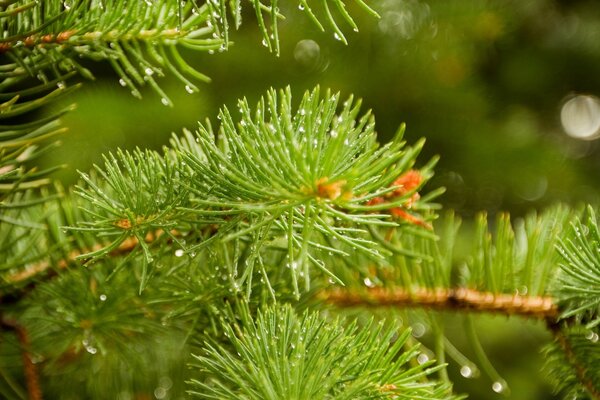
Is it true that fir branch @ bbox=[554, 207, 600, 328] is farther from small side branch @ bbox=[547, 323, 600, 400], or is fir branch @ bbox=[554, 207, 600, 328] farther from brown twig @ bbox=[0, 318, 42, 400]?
brown twig @ bbox=[0, 318, 42, 400]

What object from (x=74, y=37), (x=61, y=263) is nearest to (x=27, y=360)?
(x=61, y=263)

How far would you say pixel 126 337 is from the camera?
0.58m

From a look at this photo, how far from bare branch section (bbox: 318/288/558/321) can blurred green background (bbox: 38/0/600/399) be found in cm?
74

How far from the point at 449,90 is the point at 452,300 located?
3.22 ft

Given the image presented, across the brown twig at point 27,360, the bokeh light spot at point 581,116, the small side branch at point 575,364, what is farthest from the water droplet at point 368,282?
the bokeh light spot at point 581,116

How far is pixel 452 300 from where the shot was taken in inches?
22.0

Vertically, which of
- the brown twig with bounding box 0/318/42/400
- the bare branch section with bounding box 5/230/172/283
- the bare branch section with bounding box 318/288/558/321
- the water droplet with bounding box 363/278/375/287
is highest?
the bare branch section with bounding box 5/230/172/283

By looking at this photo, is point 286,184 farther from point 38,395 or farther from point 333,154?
point 38,395

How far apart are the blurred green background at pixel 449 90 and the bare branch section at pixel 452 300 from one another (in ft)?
2.43

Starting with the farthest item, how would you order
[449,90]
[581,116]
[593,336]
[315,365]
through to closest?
1. [581,116]
2. [449,90]
3. [593,336]
4. [315,365]

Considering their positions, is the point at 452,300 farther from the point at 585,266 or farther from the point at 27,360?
the point at 27,360

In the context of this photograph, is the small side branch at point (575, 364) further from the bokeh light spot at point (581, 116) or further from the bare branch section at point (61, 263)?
the bokeh light spot at point (581, 116)

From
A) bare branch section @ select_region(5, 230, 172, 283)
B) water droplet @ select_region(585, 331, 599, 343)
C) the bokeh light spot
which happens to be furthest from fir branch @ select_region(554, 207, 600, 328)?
the bokeh light spot

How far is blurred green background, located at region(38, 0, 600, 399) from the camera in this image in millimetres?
1365
